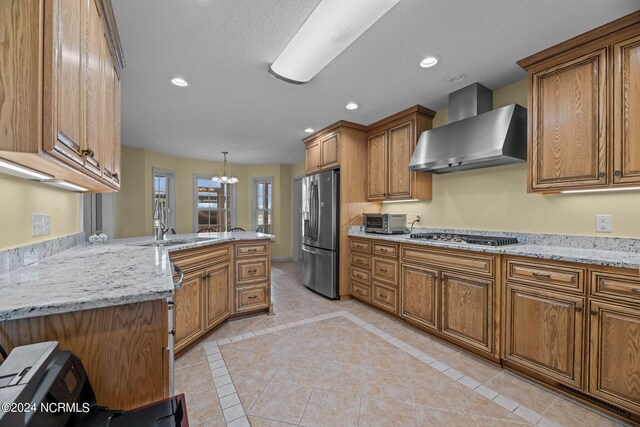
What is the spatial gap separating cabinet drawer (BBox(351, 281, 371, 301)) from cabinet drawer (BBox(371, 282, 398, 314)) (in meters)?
0.09

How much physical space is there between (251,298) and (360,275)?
1.39m

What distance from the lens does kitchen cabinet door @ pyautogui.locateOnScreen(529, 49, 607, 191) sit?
5.96 feet

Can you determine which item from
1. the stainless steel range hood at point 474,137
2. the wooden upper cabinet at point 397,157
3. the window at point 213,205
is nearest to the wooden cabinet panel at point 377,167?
the wooden upper cabinet at point 397,157

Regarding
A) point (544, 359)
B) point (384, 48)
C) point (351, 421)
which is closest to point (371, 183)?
point (384, 48)

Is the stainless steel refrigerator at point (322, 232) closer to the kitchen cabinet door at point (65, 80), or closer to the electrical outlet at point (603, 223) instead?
the electrical outlet at point (603, 223)

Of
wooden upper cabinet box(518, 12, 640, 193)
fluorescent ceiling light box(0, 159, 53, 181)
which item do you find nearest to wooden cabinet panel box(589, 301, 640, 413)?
wooden upper cabinet box(518, 12, 640, 193)

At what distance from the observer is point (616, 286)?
1560mm

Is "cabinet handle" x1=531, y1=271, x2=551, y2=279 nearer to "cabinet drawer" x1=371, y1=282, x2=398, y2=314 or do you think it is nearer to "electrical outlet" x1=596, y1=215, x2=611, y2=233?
"electrical outlet" x1=596, y1=215, x2=611, y2=233

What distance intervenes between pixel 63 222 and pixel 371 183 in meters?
3.21

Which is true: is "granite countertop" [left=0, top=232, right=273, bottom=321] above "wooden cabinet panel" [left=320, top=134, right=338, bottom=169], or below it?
below

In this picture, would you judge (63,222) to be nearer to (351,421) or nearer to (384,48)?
(351,421)

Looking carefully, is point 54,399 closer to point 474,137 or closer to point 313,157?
point 474,137

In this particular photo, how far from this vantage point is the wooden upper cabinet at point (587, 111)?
1696mm

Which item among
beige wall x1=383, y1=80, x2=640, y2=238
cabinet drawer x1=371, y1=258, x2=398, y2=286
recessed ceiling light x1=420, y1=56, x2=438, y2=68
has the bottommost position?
cabinet drawer x1=371, y1=258, x2=398, y2=286
